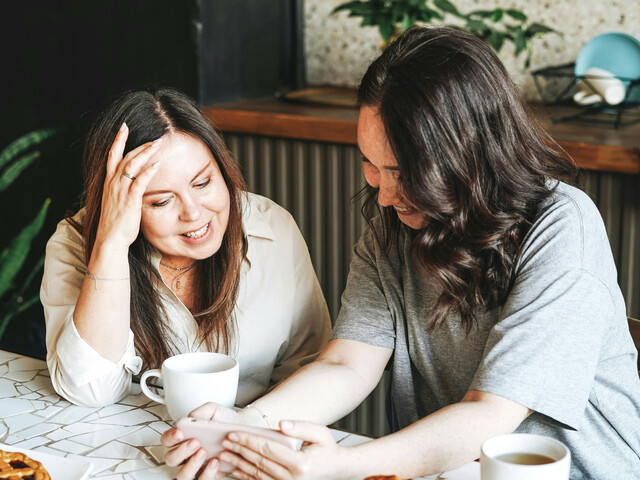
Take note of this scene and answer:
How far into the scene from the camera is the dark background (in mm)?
2551

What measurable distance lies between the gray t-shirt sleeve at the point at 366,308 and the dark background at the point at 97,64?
47.7 inches

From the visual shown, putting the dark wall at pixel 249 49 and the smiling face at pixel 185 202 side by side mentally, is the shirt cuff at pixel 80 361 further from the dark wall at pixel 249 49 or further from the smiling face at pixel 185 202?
the dark wall at pixel 249 49

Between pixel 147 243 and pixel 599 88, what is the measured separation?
129 centimetres

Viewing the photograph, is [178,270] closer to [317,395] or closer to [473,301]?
[317,395]

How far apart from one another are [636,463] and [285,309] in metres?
0.68

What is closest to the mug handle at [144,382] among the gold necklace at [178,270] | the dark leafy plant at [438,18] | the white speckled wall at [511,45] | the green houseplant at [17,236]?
the gold necklace at [178,270]

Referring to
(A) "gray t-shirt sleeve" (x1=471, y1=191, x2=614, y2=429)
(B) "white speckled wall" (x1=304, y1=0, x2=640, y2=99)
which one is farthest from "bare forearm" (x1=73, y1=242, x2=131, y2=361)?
Answer: (B) "white speckled wall" (x1=304, y1=0, x2=640, y2=99)

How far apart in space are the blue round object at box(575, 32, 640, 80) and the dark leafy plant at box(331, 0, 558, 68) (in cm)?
12

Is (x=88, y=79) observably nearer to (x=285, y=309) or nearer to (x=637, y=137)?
(x=285, y=309)

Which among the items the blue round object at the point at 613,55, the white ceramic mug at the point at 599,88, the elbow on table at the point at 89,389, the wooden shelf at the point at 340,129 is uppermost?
the blue round object at the point at 613,55

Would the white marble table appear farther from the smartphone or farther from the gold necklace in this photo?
the gold necklace

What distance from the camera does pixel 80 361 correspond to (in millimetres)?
1318

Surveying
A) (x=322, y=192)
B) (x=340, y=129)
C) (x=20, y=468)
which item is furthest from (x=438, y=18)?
(x=20, y=468)

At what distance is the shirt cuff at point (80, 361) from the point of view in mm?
1288
